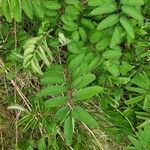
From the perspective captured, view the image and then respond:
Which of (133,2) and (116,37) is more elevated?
(133,2)

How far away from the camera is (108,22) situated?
164 cm

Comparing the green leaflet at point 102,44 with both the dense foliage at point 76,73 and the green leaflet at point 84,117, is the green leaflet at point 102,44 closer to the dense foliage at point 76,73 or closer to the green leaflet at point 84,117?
the dense foliage at point 76,73

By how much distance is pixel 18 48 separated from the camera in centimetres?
178

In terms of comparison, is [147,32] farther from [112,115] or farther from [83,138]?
[83,138]

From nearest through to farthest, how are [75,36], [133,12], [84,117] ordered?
1. [84,117]
2. [133,12]
3. [75,36]

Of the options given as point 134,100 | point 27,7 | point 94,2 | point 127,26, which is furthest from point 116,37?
point 27,7

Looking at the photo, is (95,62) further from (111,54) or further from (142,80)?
(142,80)

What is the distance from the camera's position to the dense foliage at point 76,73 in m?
1.58

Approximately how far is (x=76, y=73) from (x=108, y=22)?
258 mm

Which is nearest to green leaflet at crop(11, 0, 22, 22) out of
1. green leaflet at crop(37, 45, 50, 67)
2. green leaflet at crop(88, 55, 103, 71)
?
green leaflet at crop(37, 45, 50, 67)

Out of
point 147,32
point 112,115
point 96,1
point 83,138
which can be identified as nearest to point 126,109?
point 112,115

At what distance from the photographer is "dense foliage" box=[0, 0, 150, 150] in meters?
1.58

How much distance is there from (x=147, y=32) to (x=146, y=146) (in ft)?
1.76

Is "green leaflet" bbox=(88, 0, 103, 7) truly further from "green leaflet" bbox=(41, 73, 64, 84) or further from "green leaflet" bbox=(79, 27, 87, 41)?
"green leaflet" bbox=(41, 73, 64, 84)
